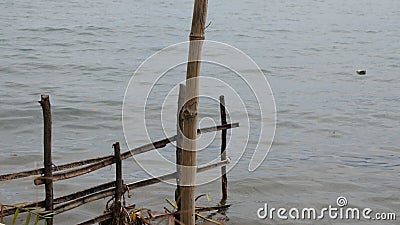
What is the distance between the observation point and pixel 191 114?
13.0 ft

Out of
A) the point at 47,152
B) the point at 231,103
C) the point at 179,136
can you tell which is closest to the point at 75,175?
the point at 47,152

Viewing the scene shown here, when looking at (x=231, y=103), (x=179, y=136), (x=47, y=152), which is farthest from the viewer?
(x=231, y=103)

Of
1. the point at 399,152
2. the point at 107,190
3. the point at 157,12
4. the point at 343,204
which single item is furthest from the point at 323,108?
the point at 157,12

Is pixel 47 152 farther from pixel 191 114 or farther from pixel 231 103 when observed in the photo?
pixel 231 103

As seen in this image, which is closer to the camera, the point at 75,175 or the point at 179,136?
the point at 75,175

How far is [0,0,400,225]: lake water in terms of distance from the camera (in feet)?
21.9

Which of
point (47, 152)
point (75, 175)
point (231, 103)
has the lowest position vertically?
point (231, 103)

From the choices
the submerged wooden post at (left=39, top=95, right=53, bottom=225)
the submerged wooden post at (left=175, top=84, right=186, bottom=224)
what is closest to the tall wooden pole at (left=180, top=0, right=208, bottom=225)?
the submerged wooden post at (left=175, top=84, right=186, bottom=224)

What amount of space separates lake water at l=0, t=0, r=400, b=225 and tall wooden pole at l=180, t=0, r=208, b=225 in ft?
5.63

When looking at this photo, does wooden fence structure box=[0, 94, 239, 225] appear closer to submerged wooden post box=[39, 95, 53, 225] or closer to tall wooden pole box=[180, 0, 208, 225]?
submerged wooden post box=[39, 95, 53, 225]

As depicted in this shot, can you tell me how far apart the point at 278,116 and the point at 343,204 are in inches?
142

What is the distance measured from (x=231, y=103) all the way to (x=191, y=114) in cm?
640

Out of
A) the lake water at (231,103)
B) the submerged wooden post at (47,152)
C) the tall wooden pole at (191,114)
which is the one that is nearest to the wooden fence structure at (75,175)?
the submerged wooden post at (47,152)

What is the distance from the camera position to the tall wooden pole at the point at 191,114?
Answer: 12.3 ft
